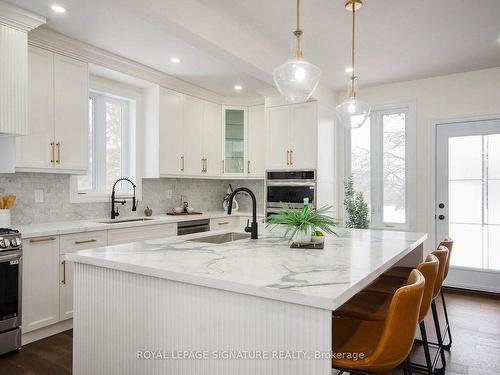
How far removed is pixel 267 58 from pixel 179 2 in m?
1.28

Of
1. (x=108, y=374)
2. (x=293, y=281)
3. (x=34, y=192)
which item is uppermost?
(x=34, y=192)

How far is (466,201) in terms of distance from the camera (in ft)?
14.7

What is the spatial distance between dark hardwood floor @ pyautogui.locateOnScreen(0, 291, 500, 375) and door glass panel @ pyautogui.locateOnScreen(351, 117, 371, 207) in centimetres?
203

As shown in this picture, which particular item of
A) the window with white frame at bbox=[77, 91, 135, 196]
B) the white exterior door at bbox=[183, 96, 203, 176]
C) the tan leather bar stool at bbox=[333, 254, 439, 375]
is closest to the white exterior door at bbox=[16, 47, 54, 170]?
the window with white frame at bbox=[77, 91, 135, 196]

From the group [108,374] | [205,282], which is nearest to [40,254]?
[108,374]

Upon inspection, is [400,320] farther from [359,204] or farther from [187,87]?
[187,87]

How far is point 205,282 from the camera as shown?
54.1 inches

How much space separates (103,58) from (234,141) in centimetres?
225

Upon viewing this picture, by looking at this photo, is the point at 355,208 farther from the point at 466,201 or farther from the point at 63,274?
the point at 63,274

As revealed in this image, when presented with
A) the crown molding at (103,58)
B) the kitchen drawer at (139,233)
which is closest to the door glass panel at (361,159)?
the crown molding at (103,58)

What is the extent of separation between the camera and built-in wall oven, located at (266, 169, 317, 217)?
463 centimetres

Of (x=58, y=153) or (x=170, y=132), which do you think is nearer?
(x=58, y=153)

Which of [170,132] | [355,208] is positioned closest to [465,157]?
[355,208]

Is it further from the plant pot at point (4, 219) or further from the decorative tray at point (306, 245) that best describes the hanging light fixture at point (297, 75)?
the plant pot at point (4, 219)
